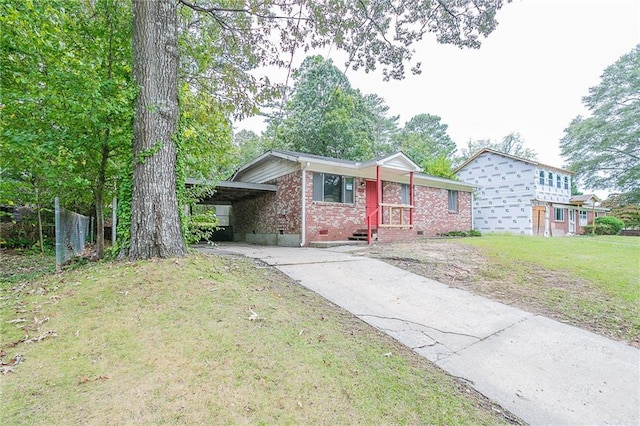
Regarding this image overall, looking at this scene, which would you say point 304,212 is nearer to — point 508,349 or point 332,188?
point 332,188

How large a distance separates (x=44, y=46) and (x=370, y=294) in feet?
19.9

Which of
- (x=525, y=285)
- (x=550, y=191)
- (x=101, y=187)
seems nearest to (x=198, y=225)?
(x=101, y=187)

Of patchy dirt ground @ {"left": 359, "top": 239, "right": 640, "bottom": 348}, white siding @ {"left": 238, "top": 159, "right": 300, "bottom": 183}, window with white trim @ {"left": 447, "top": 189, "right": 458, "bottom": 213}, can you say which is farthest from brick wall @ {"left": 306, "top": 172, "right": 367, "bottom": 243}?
window with white trim @ {"left": 447, "top": 189, "right": 458, "bottom": 213}

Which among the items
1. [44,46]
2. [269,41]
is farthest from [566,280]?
[44,46]

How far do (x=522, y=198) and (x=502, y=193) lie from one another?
1.47 meters

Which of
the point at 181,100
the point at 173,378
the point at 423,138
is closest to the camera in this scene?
the point at 173,378

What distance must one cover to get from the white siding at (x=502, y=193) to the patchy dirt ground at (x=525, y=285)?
1663cm

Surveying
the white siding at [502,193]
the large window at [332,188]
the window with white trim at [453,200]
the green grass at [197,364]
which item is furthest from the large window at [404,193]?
Answer: the white siding at [502,193]

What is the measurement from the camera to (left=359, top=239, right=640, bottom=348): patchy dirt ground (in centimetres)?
421

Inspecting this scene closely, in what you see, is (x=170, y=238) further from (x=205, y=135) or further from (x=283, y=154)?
(x=283, y=154)

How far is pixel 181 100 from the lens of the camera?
5414 millimetres

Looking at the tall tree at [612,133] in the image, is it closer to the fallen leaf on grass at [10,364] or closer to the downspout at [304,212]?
the downspout at [304,212]

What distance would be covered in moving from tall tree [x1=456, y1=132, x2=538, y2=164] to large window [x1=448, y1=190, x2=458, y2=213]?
102ft

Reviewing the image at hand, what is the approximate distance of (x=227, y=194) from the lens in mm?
13953
